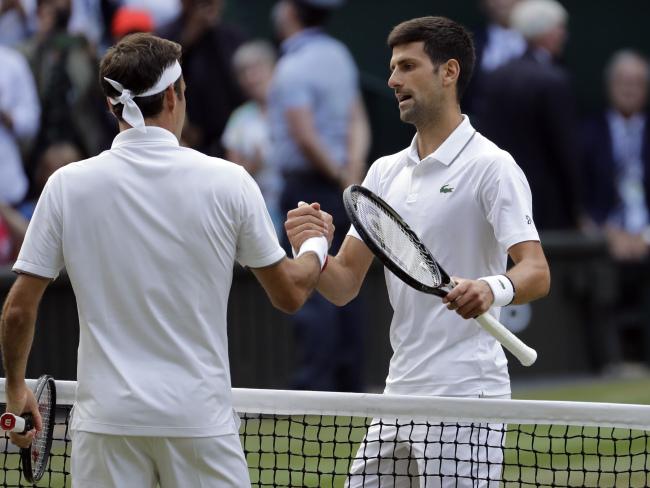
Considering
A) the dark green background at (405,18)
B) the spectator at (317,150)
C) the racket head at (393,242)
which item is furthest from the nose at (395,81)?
the dark green background at (405,18)

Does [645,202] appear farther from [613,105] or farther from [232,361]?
[232,361]

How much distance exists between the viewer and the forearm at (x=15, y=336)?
408cm

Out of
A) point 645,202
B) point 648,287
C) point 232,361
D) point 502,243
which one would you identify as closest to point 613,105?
point 645,202

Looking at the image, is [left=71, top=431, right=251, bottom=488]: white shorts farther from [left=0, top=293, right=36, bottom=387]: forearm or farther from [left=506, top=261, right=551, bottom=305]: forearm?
[left=506, top=261, right=551, bottom=305]: forearm

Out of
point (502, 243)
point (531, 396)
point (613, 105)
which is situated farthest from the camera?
point (613, 105)

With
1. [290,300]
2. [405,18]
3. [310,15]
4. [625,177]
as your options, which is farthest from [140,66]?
[405,18]

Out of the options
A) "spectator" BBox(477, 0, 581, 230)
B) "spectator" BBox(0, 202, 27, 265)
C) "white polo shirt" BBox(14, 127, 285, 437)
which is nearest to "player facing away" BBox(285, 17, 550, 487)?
"white polo shirt" BBox(14, 127, 285, 437)

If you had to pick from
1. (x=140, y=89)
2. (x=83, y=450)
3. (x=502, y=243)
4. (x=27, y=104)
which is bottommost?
(x=83, y=450)

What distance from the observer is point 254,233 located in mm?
4074

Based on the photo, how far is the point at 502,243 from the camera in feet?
14.7

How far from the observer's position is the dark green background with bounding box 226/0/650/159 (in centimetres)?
1271

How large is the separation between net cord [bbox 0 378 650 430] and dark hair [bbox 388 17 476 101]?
1.03 meters

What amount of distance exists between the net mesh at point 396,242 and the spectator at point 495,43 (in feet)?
23.1

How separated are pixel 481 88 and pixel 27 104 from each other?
11.7ft
